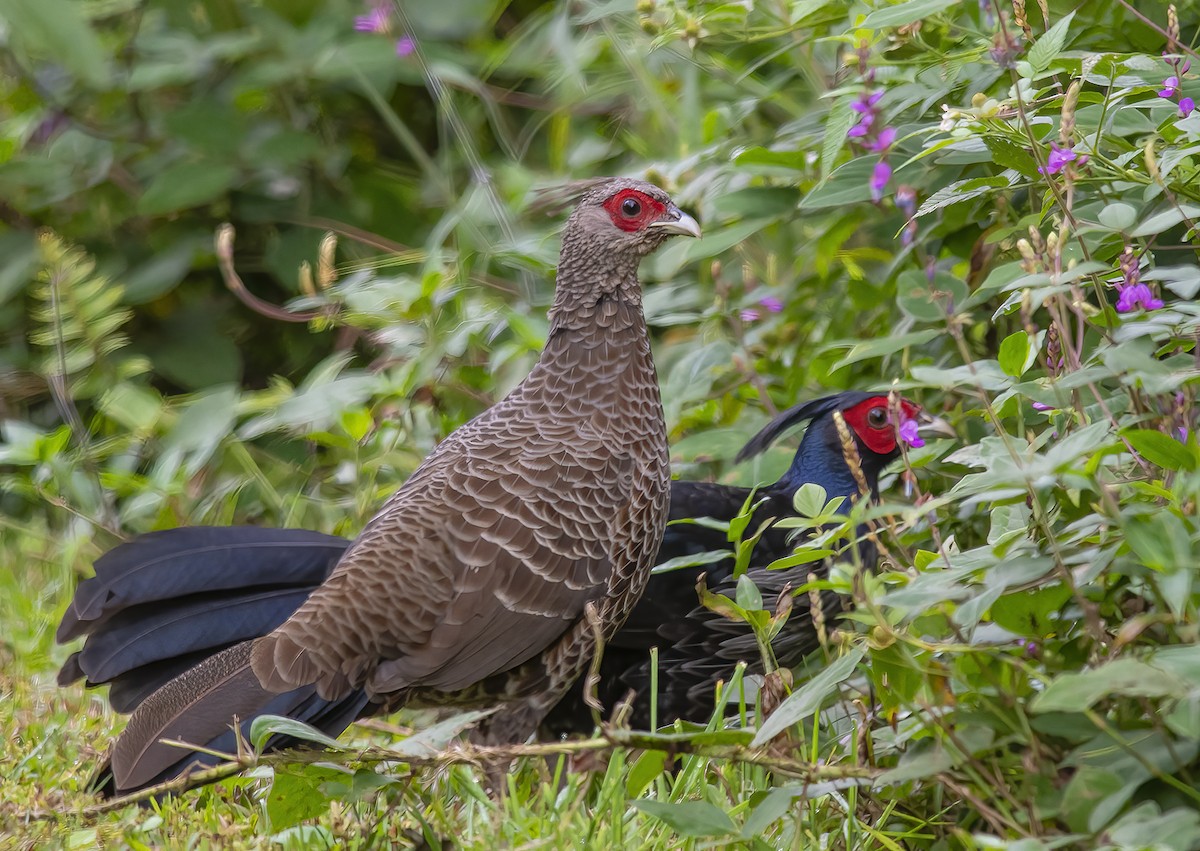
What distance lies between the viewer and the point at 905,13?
1.98m

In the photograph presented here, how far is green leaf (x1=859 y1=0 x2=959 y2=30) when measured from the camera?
1.96 metres

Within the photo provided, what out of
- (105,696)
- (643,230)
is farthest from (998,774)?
(105,696)

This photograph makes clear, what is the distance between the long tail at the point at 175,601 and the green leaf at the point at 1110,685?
163 centimetres

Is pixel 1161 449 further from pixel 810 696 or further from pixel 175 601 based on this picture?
pixel 175 601

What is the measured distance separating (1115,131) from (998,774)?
1.02 meters

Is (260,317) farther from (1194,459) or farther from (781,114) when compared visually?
(1194,459)

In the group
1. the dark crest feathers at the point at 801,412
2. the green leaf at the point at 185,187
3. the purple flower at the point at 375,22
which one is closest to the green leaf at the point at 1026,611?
the dark crest feathers at the point at 801,412

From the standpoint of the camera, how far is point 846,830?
200 cm

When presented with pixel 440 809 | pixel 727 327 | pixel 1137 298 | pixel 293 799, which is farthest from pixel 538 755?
pixel 727 327

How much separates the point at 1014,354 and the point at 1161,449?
0.21m

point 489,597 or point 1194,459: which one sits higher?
point 1194,459

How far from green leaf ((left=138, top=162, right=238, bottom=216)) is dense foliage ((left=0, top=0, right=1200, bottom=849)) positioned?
0.01 m

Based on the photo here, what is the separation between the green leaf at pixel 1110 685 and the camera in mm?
1386

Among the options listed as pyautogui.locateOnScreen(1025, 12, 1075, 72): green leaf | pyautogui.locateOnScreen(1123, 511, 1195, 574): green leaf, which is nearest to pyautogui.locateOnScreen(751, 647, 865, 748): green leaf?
pyautogui.locateOnScreen(1123, 511, 1195, 574): green leaf
